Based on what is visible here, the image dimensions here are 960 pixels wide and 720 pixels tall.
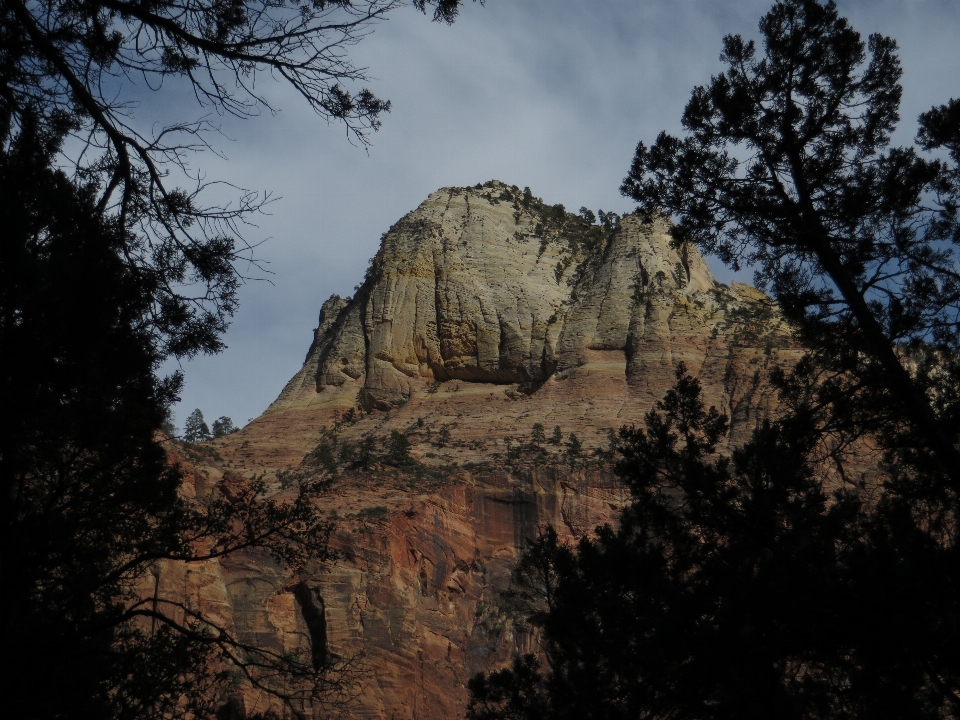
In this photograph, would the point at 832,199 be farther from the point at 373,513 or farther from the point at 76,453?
the point at 373,513

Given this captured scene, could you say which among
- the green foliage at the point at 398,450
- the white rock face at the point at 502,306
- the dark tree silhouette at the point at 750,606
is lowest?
the dark tree silhouette at the point at 750,606

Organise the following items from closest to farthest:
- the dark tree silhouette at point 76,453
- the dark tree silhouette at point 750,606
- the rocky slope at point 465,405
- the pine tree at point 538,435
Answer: the dark tree silhouette at point 76,453 < the dark tree silhouette at point 750,606 < the rocky slope at point 465,405 < the pine tree at point 538,435

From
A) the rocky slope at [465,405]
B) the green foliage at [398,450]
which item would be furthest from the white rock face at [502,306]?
the green foliage at [398,450]

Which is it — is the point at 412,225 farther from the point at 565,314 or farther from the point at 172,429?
the point at 172,429

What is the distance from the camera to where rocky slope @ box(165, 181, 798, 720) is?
40.3m

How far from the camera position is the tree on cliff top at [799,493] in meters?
12.5

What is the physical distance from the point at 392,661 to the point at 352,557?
14.3ft

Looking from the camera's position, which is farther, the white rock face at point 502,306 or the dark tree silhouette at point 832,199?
the white rock face at point 502,306

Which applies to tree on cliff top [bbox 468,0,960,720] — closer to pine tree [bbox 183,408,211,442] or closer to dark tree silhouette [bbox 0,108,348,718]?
dark tree silhouette [bbox 0,108,348,718]

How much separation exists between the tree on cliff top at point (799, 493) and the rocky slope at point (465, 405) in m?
20.0

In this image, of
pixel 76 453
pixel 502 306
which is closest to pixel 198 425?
pixel 502 306

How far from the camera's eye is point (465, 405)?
59.4 metres

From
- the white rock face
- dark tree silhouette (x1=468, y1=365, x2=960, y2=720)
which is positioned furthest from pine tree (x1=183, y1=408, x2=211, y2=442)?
dark tree silhouette (x1=468, y1=365, x2=960, y2=720)

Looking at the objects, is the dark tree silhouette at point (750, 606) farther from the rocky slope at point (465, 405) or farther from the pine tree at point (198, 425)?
the pine tree at point (198, 425)
